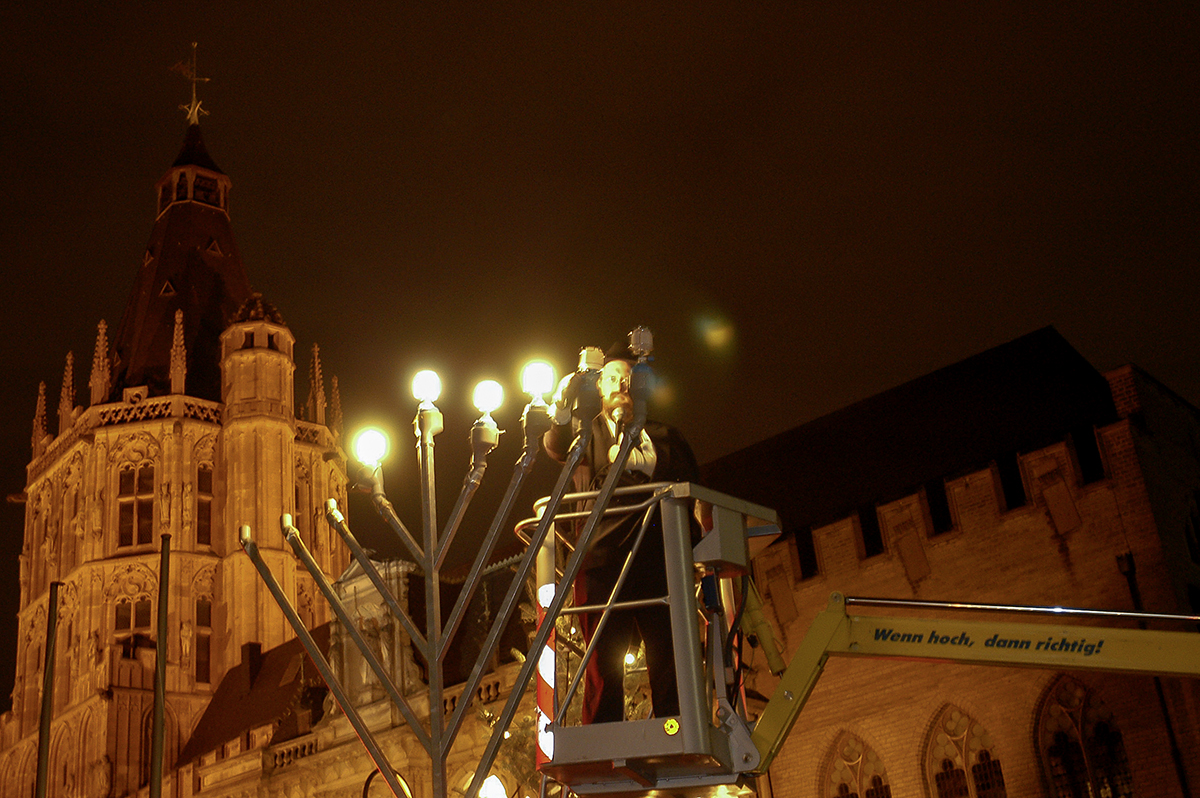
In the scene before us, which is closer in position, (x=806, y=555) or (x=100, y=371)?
(x=806, y=555)

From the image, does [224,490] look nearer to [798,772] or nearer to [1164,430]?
[798,772]

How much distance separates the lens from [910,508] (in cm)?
2006

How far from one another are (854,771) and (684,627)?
48.2 ft

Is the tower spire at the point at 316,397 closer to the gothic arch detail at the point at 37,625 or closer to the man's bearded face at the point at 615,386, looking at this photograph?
the gothic arch detail at the point at 37,625

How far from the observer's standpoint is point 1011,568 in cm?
1880

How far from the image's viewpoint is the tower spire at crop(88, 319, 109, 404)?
4303 cm

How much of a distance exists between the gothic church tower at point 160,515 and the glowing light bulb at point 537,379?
105 feet

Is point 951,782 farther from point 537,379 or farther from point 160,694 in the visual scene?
point 537,379

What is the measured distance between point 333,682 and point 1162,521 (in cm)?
1327

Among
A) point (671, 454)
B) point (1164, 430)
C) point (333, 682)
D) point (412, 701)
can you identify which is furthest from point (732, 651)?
point (412, 701)

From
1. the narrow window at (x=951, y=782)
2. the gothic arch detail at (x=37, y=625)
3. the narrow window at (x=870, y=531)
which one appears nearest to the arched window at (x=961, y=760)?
the narrow window at (x=951, y=782)

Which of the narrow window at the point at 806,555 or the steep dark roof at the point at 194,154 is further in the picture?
the steep dark roof at the point at 194,154

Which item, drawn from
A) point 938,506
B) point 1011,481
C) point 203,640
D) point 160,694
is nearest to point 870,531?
point 938,506

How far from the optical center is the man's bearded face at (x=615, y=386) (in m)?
7.44
